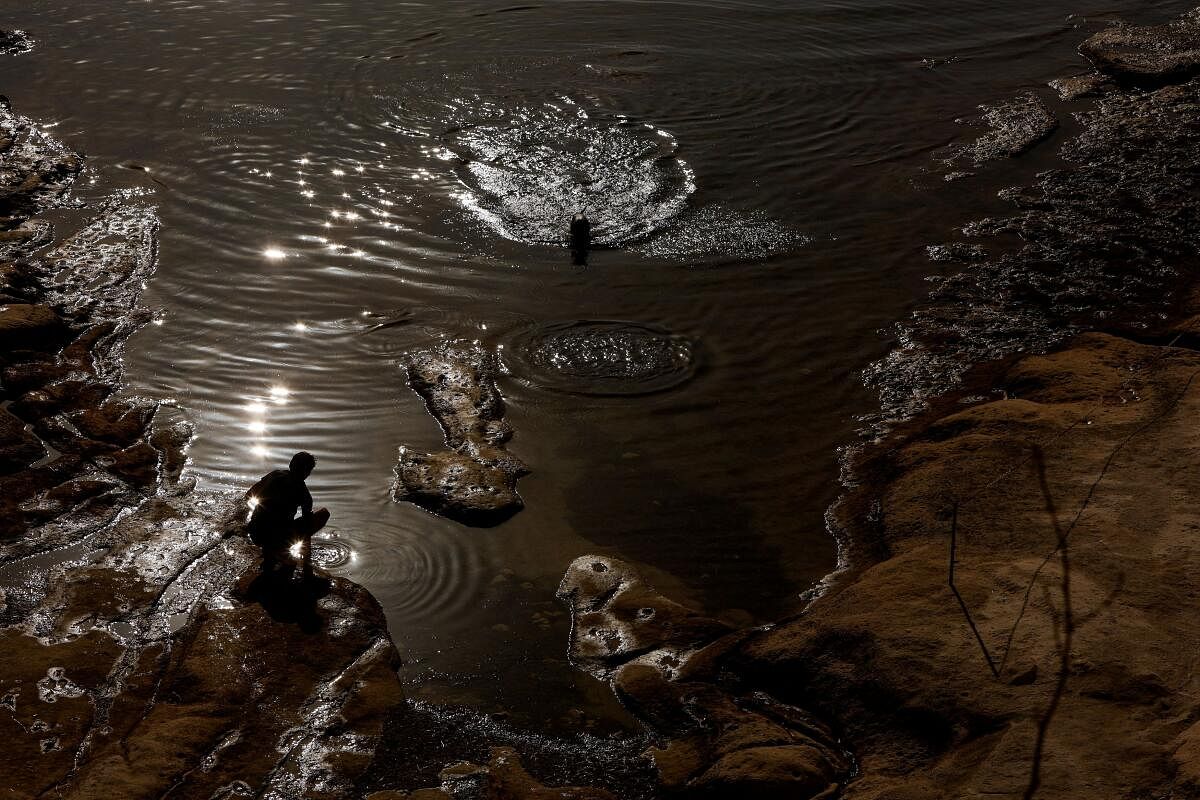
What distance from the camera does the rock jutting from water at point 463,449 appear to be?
764 cm

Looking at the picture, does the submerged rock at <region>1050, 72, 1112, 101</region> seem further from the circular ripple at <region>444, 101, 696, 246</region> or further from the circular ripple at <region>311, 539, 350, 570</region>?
the circular ripple at <region>311, 539, 350, 570</region>

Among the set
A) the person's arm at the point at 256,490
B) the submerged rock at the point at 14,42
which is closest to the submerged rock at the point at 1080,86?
the person's arm at the point at 256,490

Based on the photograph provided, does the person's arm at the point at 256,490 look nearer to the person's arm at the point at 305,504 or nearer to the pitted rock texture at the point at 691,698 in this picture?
the person's arm at the point at 305,504

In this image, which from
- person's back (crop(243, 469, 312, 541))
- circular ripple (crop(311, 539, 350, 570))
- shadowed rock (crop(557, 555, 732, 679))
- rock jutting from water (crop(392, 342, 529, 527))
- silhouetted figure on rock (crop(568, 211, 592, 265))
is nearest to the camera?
shadowed rock (crop(557, 555, 732, 679))

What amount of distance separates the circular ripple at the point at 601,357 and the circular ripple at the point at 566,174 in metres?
1.88

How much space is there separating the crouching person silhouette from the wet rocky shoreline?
0.23 meters

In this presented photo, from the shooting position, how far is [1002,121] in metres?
14.1

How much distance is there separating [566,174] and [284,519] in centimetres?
680

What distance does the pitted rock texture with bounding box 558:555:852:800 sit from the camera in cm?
525

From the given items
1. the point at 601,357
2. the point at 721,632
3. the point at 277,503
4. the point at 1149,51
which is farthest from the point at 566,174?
the point at 1149,51

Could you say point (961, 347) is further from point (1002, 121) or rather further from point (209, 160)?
point (209, 160)

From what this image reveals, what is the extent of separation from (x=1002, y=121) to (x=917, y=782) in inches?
444

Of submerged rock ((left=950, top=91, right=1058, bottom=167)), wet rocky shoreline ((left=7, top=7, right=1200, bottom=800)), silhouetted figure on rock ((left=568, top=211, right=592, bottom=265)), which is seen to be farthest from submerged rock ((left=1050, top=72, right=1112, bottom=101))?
silhouetted figure on rock ((left=568, top=211, right=592, bottom=265))

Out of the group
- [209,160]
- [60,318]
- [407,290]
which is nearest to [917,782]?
[407,290]
